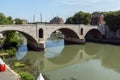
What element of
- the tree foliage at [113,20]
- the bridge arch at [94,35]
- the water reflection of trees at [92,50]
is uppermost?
the tree foliage at [113,20]

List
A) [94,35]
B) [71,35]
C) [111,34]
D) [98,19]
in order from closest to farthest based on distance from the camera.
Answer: [71,35] → [111,34] → [94,35] → [98,19]

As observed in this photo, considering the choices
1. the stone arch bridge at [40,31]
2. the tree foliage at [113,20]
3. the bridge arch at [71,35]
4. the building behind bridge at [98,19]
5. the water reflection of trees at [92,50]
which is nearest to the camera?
the stone arch bridge at [40,31]

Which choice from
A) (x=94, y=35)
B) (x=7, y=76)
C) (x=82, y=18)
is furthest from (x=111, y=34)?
(x=7, y=76)

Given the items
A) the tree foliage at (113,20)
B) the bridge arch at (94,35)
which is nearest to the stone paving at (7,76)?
the tree foliage at (113,20)

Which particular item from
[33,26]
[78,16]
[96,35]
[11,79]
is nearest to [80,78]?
[11,79]

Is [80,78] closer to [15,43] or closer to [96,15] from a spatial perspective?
[15,43]

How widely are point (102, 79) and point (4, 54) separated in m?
13.1

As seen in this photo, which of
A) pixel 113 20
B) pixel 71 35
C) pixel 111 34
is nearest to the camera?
pixel 71 35

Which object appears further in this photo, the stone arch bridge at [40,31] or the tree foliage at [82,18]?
the tree foliage at [82,18]

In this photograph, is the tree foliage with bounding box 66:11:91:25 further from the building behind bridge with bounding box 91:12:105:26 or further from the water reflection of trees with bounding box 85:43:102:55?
the water reflection of trees with bounding box 85:43:102:55

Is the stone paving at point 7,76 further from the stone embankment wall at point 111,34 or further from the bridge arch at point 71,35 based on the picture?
the stone embankment wall at point 111,34

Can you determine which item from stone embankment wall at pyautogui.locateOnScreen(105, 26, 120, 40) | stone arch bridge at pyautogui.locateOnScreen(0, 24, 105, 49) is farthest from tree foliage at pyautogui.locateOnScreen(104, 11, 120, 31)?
stone arch bridge at pyautogui.locateOnScreen(0, 24, 105, 49)

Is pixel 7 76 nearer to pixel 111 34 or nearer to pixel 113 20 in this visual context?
pixel 113 20

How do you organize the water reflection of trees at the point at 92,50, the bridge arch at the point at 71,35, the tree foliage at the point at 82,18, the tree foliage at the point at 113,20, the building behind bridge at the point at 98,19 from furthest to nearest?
the building behind bridge at the point at 98,19 → the tree foliage at the point at 82,18 → the tree foliage at the point at 113,20 → the bridge arch at the point at 71,35 → the water reflection of trees at the point at 92,50
